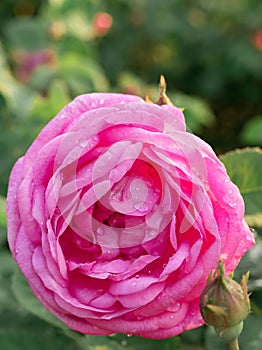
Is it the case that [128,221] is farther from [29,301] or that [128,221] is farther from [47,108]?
[47,108]

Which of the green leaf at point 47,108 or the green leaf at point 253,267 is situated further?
the green leaf at point 47,108

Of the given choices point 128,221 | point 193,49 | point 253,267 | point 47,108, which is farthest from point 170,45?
point 128,221

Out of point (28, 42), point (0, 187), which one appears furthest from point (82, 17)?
point (0, 187)

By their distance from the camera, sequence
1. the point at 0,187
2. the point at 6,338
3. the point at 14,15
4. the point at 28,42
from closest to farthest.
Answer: the point at 6,338 → the point at 0,187 → the point at 28,42 → the point at 14,15

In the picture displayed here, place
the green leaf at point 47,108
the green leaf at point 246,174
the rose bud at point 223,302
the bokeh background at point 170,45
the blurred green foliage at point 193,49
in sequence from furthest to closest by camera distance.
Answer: the blurred green foliage at point 193,49 → the bokeh background at point 170,45 → the green leaf at point 47,108 → the green leaf at point 246,174 → the rose bud at point 223,302

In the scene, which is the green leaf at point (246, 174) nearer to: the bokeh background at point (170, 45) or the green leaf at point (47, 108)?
the green leaf at point (47, 108)

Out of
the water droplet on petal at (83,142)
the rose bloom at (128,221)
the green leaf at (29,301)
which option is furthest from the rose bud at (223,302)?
the green leaf at (29,301)

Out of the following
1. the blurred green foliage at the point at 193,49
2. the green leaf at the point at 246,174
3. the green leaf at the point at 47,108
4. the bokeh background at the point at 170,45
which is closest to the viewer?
the green leaf at the point at 246,174

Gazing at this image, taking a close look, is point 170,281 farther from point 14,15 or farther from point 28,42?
point 14,15
